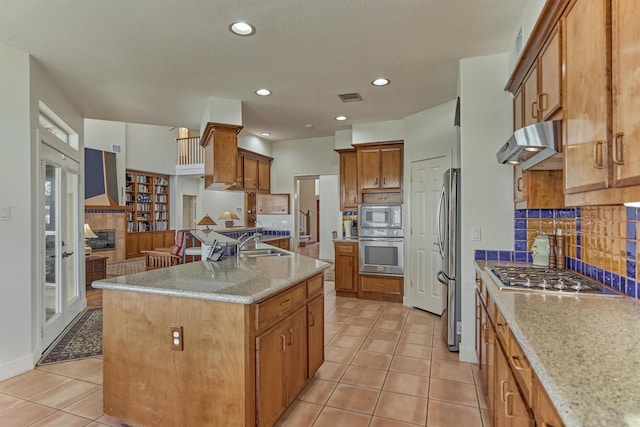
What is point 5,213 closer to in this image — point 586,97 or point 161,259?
point 586,97

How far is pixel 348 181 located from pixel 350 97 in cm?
174

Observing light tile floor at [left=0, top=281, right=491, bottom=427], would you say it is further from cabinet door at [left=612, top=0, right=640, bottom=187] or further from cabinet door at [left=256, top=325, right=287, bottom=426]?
cabinet door at [left=612, top=0, right=640, bottom=187]

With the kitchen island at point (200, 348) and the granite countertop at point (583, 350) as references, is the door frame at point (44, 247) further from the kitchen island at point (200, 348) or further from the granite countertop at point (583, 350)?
the granite countertop at point (583, 350)

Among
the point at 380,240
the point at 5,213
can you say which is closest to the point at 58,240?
the point at 5,213

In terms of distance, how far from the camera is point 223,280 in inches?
84.2

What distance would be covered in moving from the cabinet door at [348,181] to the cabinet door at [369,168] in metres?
0.18

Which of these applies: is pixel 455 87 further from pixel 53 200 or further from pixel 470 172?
pixel 53 200

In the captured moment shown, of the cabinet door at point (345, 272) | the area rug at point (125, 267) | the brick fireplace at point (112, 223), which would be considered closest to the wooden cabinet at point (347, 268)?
the cabinet door at point (345, 272)

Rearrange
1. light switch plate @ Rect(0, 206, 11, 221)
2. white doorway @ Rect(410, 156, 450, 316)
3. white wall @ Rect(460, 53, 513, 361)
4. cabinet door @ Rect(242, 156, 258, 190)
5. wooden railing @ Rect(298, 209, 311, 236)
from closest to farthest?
light switch plate @ Rect(0, 206, 11, 221) → white wall @ Rect(460, 53, 513, 361) → white doorway @ Rect(410, 156, 450, 316) → cabinet door @ Rect(242, 156, 258, 190) → wooden railing @ Rect(298, 209, 311, 236)

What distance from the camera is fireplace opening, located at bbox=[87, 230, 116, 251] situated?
8.41m

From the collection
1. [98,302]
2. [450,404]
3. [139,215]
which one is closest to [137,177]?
[139,215]

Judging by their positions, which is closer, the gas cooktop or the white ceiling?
the gas cooktop

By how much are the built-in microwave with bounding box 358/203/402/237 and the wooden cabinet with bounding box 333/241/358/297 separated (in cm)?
34

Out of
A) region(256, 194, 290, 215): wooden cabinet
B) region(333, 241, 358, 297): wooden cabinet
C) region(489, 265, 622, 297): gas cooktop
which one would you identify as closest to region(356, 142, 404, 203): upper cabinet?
region(333, 241, 358, 297): wooden cabinet
